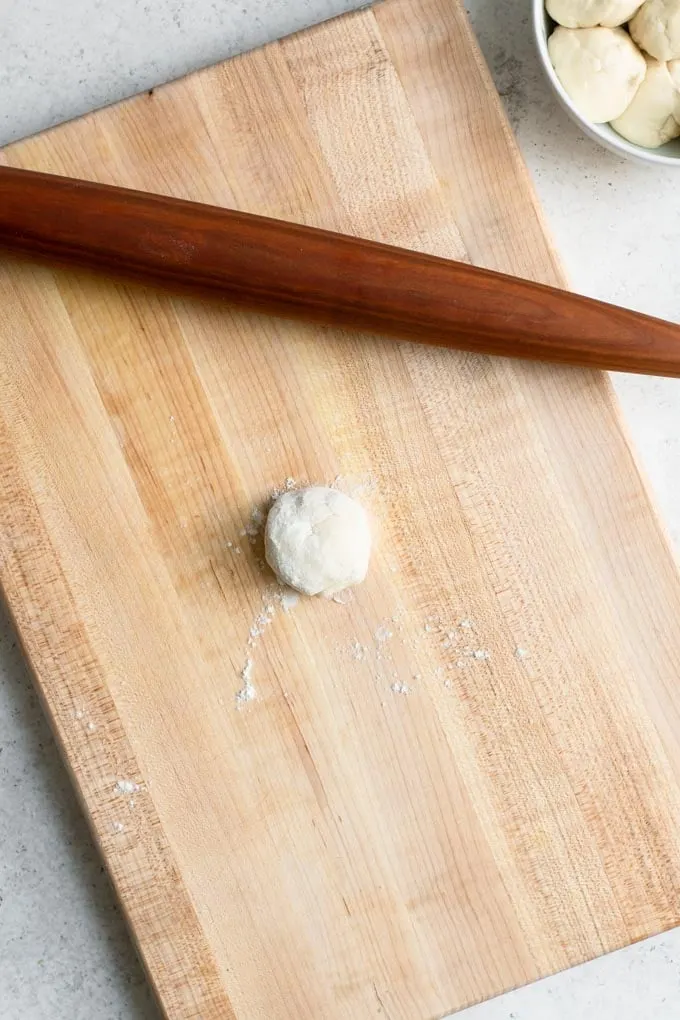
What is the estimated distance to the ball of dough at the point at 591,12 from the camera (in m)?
0.64

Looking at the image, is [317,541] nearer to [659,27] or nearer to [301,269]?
[301,269]

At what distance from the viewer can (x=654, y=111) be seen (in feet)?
2.19

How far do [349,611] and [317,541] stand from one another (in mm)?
74

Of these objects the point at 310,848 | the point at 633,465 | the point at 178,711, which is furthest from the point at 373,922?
the point at 633,465

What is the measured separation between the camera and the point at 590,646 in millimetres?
691

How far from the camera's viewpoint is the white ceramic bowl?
0.66 metres

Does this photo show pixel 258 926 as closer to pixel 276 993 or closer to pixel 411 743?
pixel 276 993

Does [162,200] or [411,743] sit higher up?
[162,200]

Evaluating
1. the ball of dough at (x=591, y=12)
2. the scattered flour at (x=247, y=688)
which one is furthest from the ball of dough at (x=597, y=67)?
the scattered flour at (x=247, y=688)

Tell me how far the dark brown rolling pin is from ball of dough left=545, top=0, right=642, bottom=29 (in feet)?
0.67

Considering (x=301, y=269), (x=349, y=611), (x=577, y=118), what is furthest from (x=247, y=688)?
(x=577, y=118)

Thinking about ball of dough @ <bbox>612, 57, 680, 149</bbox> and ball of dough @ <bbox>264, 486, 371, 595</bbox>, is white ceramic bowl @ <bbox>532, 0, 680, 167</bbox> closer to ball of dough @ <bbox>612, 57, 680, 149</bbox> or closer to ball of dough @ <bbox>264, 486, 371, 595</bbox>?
ball of dough @ <bbox>612, 57, 680, 149</bbox>

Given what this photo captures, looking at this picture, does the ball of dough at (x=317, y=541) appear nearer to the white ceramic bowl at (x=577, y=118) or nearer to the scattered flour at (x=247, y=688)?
the scattered flour at (x=247, y=688)

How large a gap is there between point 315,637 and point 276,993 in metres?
0.28
